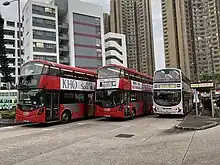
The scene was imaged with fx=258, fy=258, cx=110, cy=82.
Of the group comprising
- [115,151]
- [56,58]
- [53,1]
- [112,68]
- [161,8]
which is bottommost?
[115,151]

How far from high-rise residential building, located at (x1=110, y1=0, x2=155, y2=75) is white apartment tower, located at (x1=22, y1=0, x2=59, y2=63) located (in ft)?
90.6

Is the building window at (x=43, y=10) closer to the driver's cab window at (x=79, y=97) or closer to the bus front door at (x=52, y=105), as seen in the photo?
the driver's cab window at (x=79, y=97)

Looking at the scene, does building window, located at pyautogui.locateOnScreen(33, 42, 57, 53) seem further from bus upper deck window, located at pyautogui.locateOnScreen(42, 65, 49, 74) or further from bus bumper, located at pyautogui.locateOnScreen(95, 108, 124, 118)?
bus upper deck window, located at pyautogui.locateOnScreen(42, 65, 49, 74)

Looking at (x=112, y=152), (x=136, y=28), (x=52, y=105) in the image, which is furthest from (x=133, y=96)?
(x=136, y=28)

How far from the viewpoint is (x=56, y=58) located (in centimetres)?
6034

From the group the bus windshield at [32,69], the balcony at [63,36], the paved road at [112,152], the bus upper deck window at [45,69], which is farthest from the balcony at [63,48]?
the paved road at [112,152]

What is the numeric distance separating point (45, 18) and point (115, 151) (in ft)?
188

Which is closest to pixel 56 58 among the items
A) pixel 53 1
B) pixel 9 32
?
pixel 53 1

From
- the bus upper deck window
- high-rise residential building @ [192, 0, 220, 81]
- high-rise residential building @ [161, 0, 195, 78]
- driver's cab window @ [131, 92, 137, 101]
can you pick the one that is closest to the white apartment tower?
high-rise residential building @ [161, 0, 195, 78]

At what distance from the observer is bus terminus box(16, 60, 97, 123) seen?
1505 cm

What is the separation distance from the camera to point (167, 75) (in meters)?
20.8

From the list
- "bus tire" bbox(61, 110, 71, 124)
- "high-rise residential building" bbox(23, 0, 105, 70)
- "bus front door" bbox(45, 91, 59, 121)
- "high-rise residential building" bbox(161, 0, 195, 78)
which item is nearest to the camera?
"bus front door" bbox(45, 91, 59, 121)

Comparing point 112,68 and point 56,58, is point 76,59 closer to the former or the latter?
point 56,58

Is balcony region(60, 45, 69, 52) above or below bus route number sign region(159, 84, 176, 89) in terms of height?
above
